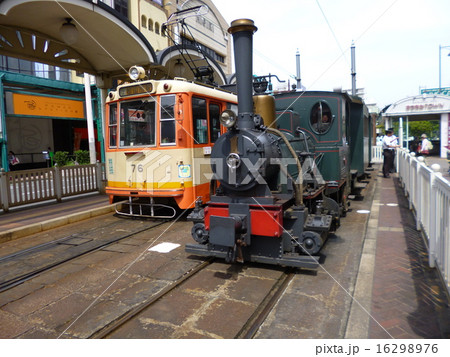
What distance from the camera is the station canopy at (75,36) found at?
7.86 meters

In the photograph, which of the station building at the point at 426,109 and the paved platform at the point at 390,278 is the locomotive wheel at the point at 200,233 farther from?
the station building at the point at 426,109

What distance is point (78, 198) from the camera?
9.83 meters

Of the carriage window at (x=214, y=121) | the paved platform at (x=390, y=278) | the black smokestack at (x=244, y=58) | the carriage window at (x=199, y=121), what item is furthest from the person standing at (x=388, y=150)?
the black smokestack at (x=244, y=58)

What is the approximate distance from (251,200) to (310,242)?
3.10 feet

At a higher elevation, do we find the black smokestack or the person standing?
the black smokestack

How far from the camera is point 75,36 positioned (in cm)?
853

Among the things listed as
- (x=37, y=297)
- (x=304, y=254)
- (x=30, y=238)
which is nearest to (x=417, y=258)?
(x=304, y=254)

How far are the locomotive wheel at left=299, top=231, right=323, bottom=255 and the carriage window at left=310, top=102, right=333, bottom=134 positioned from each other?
2894 mm

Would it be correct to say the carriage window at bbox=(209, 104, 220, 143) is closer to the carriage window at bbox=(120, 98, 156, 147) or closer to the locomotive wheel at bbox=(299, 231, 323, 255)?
the carriage window at bbox=(120, 98, 156, 147)

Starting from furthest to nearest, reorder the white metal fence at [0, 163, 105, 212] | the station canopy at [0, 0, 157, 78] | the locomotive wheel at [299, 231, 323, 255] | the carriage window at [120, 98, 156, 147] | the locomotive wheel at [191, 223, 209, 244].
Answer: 1. the white metal fence at [0, 163, 105, 212]
2. the station canopy at [0, 0, 157, 78]
3. the carriage window at [120, 98, 156, 147]
4. the locomotive wheel at [191, 223, 209, 244]
5. the locomotive wheel at [299, 231, 323, 255]

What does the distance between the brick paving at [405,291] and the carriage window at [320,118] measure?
7.18 feet

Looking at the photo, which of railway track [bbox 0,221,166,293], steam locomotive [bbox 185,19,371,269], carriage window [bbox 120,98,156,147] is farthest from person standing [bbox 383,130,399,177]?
railway track [bbox 0,221,166,293]

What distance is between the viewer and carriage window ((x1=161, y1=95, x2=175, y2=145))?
23.1 feet

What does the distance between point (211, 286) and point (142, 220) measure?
13.0 ft
